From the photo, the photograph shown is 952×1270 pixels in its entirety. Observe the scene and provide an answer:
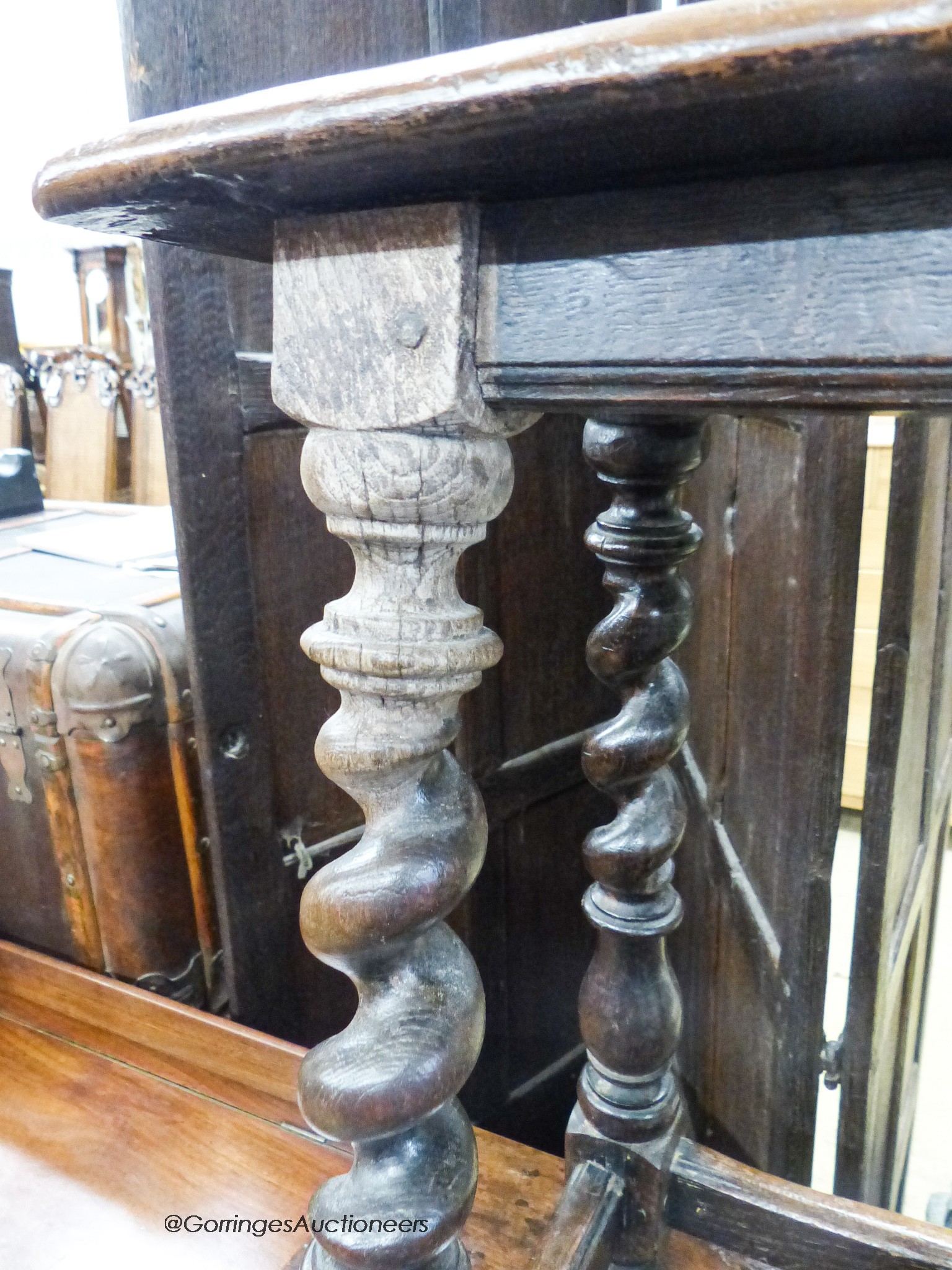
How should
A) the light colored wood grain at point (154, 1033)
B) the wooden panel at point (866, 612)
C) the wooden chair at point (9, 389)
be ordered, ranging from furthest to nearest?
the wooden chair at point (9, 389), the wooden panel at point (866, 612), the light colored wood grain at point (154, 1033)

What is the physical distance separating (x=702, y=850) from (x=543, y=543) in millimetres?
447

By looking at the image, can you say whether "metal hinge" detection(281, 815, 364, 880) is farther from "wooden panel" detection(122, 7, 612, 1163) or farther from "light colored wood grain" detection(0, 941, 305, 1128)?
"light colored wood grain" detection(0, 941, 305, 1128)

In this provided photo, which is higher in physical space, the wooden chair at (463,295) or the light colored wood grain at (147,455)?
the wooden chair at (463,295)

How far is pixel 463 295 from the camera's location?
0.33 metres

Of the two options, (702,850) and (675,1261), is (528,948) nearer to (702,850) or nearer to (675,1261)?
(702,850)

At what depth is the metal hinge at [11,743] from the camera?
3.33 feet

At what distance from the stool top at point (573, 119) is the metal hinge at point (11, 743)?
0.78m

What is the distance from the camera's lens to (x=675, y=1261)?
0.69 meters

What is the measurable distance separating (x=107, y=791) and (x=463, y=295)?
2.68 ft

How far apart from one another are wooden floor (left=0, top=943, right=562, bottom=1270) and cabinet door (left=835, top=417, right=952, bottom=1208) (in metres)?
0.29

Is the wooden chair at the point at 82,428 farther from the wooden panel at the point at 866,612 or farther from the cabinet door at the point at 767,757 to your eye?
the wooden panel at the point at 866,612

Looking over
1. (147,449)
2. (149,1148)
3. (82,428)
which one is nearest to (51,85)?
(82,428)

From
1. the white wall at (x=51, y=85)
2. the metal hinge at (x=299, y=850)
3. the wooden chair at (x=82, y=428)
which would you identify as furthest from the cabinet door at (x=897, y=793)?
the white wall at (x=51, y=85)

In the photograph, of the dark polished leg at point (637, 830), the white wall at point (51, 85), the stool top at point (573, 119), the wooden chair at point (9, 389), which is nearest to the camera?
the stool top at point (573, 119)
